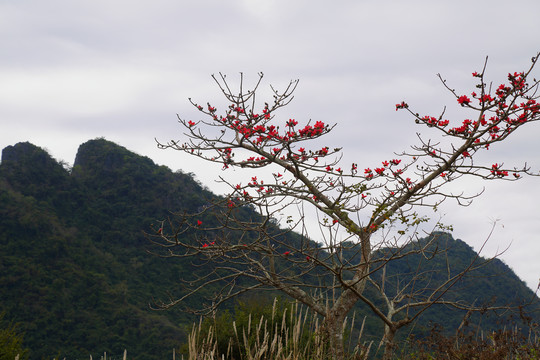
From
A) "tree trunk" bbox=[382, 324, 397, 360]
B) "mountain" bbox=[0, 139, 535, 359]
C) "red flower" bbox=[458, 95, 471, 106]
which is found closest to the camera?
"tree trunk" bbox=[382, 324, 397, 360]

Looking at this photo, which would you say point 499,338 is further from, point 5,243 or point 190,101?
point 5,243

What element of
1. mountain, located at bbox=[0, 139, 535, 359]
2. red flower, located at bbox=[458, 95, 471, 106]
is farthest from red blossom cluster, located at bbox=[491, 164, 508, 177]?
mountain, located at bbox=[0, 139, 535, 359]

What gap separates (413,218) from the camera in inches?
222

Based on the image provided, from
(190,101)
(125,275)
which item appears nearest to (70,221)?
(125,275)

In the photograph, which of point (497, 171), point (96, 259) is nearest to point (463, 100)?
point (497, 171)

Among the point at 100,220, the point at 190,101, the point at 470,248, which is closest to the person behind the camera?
the point at 190,101

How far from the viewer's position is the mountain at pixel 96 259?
23.4 metres

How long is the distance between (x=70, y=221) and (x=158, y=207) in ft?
20.7

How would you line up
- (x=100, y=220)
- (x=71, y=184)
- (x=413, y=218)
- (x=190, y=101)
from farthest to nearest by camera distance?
1. (x=71, y=184)
2. (x=100, y=220)
3. (x=190, y=101)
4. (x=413, y=218)

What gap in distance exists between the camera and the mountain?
23.4 metres

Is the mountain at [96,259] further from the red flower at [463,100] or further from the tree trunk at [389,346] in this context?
the tree trunk at [389,346]

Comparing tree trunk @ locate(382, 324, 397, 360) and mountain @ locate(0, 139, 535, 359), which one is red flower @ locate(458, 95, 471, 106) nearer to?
tree trunk @ locate(382, 324, 397, 360)

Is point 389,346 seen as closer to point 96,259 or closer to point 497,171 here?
point 497,171

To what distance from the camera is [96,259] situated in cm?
3014
